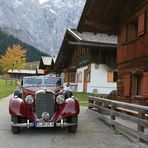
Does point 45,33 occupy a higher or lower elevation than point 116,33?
higher

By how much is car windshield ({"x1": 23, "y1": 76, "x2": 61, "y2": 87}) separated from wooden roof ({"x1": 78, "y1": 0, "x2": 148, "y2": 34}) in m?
5.86

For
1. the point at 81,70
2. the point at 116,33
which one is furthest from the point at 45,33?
the point at 116,33

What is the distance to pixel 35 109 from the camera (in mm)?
12367

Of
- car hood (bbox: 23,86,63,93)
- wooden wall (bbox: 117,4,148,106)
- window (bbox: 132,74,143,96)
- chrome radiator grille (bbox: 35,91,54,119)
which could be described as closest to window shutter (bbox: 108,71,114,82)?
wooden wall (bbox: 117,4,148,106)

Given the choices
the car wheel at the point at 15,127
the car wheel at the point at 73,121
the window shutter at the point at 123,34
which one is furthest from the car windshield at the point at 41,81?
the window shutter at the point at 123,34

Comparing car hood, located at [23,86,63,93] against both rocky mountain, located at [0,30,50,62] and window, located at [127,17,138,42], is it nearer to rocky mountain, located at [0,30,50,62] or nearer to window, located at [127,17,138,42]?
window, located at [127,17,138,42]

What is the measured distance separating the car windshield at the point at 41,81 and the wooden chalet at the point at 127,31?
11.3 ft

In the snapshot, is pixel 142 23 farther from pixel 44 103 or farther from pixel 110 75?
pixel 110 75

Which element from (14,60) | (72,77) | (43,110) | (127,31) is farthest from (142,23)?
(14,60)

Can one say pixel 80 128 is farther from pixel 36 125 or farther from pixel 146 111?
pixel 146 111

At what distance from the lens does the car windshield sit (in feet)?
46.2

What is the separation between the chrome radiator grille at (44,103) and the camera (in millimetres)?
12312

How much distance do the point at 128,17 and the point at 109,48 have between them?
59.1 feet

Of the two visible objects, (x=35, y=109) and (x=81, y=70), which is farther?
(x=81, y=70)
